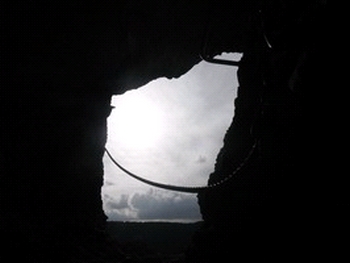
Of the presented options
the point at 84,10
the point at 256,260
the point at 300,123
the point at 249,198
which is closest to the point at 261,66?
the point at 300,123

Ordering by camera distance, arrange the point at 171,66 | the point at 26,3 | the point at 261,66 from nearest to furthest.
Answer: the point at 261,66
the point at 26,3
the point at 171,66

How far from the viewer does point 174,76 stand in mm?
16391

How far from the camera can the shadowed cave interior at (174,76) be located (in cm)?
374

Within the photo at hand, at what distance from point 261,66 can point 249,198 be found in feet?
10.4

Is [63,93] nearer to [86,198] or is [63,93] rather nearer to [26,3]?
[26,3]

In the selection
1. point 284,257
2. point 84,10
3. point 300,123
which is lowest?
point 284,257

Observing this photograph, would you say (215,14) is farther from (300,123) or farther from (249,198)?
(300,123)

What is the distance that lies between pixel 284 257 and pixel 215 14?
10.2 m

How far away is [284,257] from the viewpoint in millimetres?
4418

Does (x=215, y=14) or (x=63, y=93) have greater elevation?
(x=215, y=14)

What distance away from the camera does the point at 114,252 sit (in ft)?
40.0

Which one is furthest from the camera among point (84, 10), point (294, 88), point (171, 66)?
point (171, 66)

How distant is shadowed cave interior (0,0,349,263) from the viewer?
3736 mm

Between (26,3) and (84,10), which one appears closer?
(26,3)
